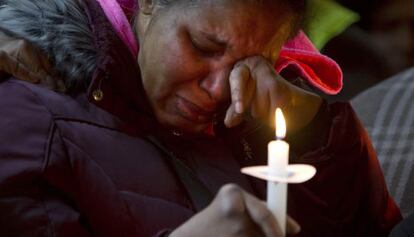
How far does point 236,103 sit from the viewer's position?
119 centimetres

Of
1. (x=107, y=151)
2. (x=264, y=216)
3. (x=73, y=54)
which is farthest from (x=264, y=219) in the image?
(x=73, y=54)

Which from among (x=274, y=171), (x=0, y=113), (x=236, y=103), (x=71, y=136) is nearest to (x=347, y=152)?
(x=236, y=103)

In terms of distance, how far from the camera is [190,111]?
4.24 feet

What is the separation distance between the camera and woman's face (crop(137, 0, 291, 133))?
1.25 metres

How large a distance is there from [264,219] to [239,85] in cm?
45

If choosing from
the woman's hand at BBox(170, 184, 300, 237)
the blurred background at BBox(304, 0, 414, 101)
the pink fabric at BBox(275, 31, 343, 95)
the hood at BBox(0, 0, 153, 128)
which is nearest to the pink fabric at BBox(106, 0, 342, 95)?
the pink fabric at BBox(275, 31, 343, 95)

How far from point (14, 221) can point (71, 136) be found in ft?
0.57

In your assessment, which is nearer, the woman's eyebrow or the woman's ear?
the woman's eyebrow

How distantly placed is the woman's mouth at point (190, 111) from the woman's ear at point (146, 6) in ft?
0.56

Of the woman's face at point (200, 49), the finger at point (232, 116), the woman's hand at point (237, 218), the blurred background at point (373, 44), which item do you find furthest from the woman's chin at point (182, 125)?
the blurred background at point (373, 44)

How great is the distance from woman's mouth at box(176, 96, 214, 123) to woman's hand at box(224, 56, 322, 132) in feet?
0.22

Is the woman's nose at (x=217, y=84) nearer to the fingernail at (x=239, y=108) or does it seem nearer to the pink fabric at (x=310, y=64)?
the fingernail at (x=239, y=108)

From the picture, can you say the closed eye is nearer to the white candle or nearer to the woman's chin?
the woman's chin

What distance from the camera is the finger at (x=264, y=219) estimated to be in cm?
80
